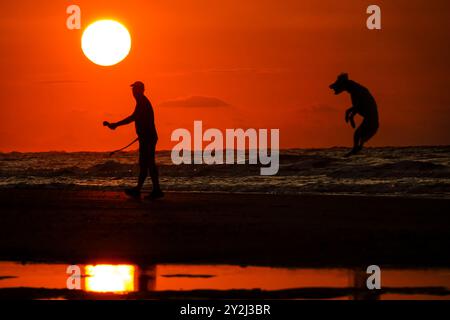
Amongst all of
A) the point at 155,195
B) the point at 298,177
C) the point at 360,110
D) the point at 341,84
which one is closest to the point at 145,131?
the point at 155,195

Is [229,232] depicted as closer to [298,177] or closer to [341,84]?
[341,84]

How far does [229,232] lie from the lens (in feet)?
48.4

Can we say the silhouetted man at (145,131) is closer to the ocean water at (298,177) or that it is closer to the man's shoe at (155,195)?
the man's shoe at (155,195)

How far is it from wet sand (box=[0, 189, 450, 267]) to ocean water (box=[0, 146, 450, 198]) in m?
6.75

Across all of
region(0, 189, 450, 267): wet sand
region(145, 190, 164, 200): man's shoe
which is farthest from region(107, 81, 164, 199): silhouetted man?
region(0, 189, 450, 267): wet sand

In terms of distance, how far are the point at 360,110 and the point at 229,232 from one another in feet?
8.21

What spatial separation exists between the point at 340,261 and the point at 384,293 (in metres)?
2.10

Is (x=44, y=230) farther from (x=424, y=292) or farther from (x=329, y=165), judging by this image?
(x=329, y=165)

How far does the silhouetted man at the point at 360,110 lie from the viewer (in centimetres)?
1502

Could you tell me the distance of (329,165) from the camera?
123ft

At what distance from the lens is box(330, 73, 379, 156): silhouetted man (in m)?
15.0

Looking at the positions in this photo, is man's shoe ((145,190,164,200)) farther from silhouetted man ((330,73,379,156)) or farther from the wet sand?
silhouetted man ((330,73,379,156))
